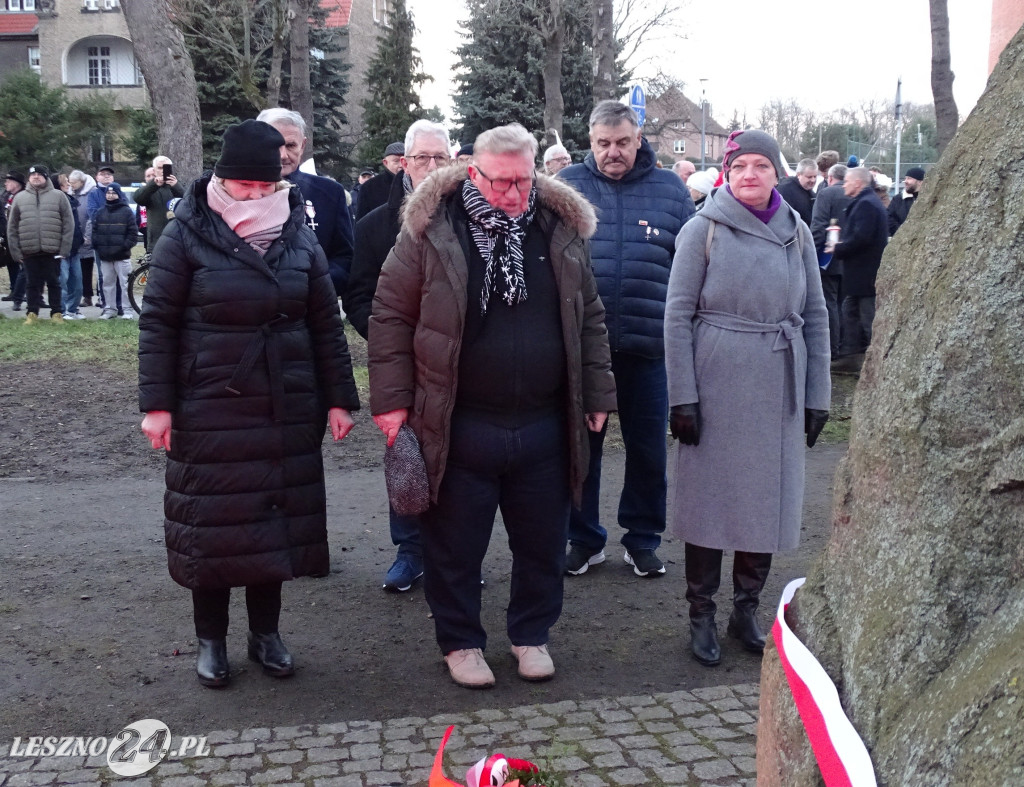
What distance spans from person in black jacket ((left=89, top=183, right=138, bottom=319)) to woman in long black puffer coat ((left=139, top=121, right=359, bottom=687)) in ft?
36.2

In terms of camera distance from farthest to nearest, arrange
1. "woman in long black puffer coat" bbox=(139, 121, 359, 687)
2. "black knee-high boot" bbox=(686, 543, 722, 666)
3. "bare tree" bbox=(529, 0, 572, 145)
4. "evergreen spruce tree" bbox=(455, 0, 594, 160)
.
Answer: "evergreen spruce tree" bbox=(455, 0, 594, 160)
"bare tree" bbox=(529, 0, 572, 145)
"black knee-high boot" bbox=(686, 543, 722, 666)
"woman in long black puffer coat" bbox=(139, 121, 359, 687)

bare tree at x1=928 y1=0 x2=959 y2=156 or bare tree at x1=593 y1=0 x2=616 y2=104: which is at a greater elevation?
bare tree at x1=593 y1=0 x2=616 y2=104

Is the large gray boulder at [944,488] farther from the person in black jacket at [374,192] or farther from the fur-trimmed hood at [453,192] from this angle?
the person in black jacket at [374,192]

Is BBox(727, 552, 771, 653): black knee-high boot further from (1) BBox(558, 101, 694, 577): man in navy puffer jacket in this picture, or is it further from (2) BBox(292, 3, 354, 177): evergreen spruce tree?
(2) BBox(292, 3, 354, 177): evergreen spruce tree

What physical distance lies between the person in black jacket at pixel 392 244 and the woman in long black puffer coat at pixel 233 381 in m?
0.98

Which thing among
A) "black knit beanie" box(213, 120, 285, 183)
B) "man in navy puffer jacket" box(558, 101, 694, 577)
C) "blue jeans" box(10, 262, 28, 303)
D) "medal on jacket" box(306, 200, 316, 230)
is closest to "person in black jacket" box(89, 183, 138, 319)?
"blue jeans" box(10, 262, 28, 303)

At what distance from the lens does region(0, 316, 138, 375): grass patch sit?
11.5 m

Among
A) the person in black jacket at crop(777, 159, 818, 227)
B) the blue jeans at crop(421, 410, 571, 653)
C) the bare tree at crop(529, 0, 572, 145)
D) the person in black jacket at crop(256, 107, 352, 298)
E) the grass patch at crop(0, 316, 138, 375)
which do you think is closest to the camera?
the blue jeans at crop(421, 410, 571, 653)

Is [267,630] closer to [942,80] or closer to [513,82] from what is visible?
[942,80]

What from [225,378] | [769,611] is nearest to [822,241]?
[769,611]

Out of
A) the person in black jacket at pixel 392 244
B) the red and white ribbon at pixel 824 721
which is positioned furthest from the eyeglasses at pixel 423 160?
the red and white ribbon at pixel 824 721

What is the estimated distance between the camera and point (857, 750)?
2.14 m

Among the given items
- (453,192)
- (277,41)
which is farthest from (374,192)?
(277,41)

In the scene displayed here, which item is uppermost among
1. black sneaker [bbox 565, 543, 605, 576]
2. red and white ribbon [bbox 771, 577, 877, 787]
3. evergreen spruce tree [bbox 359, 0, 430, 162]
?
evergreen spruce tree [bbox 359, 0, 430, 162]
